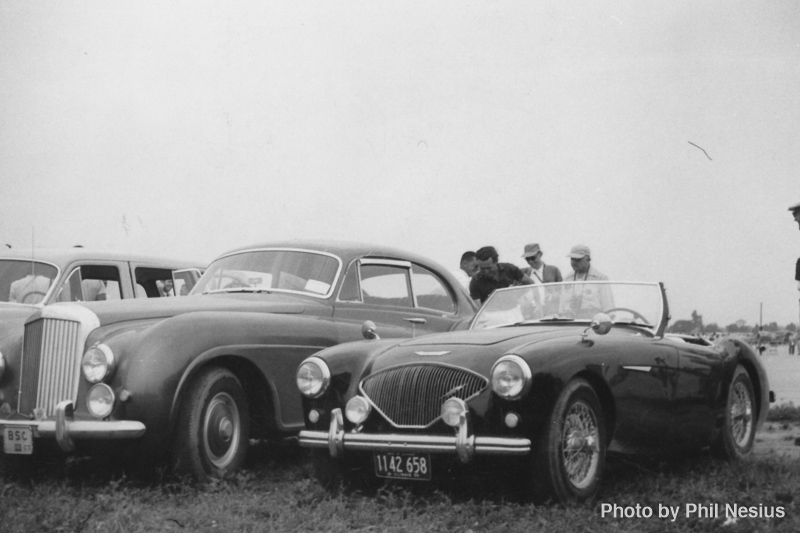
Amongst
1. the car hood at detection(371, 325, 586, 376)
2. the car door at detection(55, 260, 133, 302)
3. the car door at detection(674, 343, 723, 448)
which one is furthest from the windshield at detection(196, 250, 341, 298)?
the car door at detection(674, 343, 723, 448)

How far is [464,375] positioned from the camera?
5316 millimetres

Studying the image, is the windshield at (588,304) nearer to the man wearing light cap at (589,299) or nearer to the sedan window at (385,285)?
the man wearing light cap at (589,299)

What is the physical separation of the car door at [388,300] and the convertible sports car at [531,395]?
1.38 m

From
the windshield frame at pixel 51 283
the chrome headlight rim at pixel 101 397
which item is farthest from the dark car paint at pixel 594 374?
the windshield frame at pixel 51 283

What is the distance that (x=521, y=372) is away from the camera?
5.09 metres

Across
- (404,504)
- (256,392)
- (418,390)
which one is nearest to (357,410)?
(418,390)

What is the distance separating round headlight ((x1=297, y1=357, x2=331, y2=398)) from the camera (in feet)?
19.1

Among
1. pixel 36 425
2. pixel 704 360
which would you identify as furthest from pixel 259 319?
pixel 704 360

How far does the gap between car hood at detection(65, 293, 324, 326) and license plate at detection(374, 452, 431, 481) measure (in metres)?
2.26

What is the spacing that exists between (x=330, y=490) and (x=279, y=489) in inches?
17.5

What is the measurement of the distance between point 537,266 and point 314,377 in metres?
5.44

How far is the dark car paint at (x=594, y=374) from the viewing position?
5.14m

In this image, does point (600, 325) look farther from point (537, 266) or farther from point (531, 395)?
point (537, 266)

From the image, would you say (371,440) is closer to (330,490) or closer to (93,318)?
(330,490)
